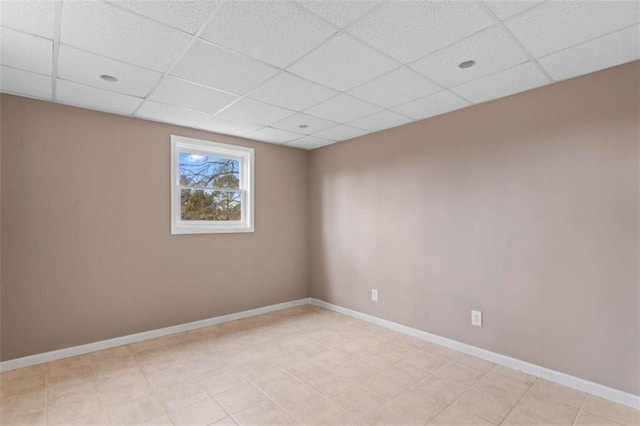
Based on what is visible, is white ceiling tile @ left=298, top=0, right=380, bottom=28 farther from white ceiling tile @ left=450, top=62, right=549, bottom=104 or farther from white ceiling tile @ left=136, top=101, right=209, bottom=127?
white ceiling tile @ left=136, top=101, right=209, bottom=127

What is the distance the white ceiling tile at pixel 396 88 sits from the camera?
2560 millimetres

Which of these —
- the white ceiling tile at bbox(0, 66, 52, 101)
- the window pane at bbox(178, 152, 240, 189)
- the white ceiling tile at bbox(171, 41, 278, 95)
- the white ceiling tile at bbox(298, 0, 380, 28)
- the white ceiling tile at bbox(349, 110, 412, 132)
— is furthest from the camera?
the window pane at bbox(178, 152, 240, 189)

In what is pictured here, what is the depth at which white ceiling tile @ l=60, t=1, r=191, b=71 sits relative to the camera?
1.77 metres

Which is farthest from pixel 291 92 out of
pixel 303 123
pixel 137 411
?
pixel 137 411

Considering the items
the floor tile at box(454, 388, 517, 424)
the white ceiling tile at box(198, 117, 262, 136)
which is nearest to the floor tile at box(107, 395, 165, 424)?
the floor tile at box(454, 388, 517, 424)

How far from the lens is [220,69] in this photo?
2430 millimetres

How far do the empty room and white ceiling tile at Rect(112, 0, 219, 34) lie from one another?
0.01 m

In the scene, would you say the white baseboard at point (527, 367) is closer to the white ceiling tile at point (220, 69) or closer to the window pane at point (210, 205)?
the window pane at point (210, 205)

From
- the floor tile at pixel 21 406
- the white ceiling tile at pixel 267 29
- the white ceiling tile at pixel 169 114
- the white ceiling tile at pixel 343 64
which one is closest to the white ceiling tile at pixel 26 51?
the white ceiling tile at pixel 169 114

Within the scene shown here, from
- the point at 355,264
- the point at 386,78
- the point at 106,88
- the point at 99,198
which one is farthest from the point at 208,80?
the point at 355,264

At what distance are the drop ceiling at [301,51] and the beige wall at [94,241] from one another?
0.37m

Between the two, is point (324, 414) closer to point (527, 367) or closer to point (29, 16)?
point (527, 367)

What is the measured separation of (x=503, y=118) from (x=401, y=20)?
1.67 metres

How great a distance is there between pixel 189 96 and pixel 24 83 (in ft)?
4.17
